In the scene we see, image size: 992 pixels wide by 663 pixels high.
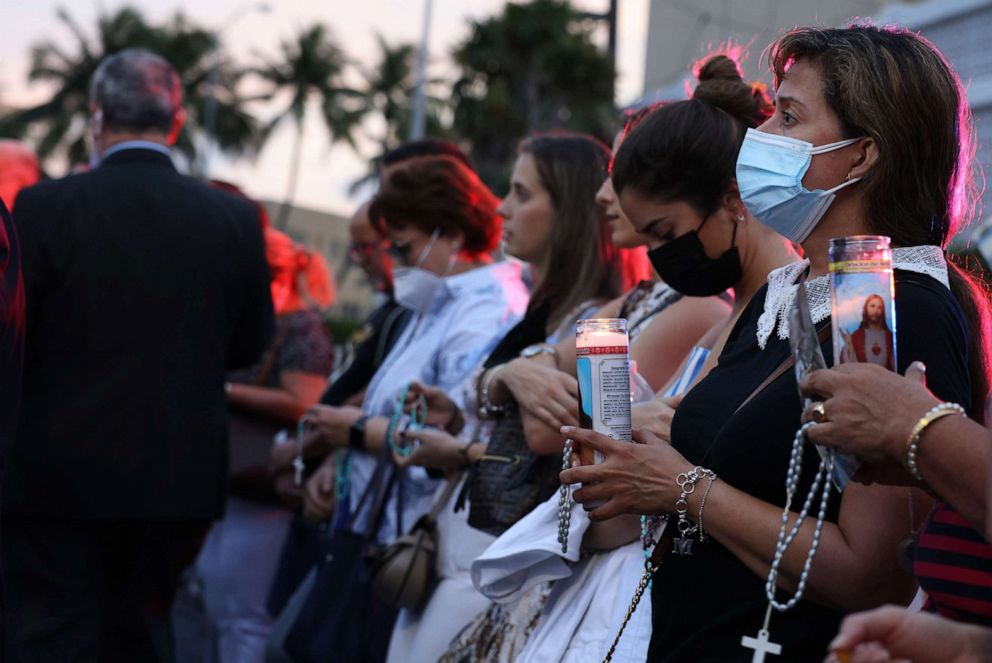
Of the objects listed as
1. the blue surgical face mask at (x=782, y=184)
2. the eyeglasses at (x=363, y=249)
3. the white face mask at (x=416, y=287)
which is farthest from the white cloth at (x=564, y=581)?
the eyeglasses at (x=363, y=249)

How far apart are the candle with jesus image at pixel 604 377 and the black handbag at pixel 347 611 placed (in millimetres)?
2014

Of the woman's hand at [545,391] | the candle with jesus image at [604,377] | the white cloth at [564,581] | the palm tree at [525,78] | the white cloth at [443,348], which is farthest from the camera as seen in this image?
the palm tree at [525,78]

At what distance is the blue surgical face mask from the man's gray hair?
9.22 ft

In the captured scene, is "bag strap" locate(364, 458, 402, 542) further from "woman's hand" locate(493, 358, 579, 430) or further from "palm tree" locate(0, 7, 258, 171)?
"palm tree" locate(0, 7, 258, 171)

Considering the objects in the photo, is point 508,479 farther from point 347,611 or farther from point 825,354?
point 825,354

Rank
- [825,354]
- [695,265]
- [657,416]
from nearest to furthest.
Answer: [825,354] → [657,416] → [695,265]

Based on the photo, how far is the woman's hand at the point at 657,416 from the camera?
2600mm

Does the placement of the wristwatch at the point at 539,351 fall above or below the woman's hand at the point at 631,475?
above

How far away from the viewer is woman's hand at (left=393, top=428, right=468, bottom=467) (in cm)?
407

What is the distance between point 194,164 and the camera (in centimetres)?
5422

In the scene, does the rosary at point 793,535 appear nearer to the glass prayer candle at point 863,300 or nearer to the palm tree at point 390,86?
the glass prayer candle at point 863,300

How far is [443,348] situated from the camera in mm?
4676

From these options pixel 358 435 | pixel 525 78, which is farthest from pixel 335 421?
pixel 525 78

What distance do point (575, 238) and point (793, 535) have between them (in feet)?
6.77
